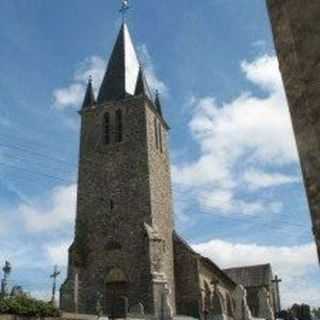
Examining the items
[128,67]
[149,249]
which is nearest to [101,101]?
[128,67]

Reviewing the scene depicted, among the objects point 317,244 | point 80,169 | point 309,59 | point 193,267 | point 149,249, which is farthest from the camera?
point 80,169

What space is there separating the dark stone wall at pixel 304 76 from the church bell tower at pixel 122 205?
2239 cm

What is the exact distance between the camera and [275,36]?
14.3 feet

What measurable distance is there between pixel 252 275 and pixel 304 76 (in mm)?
51292

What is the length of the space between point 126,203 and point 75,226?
355cm

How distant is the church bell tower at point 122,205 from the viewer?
27.7 metres

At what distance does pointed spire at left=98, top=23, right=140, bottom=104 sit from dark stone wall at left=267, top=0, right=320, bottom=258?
1191 inches

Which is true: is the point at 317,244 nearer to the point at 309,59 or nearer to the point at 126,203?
the point at 309,59

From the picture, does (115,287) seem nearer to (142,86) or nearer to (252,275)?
(142,86)

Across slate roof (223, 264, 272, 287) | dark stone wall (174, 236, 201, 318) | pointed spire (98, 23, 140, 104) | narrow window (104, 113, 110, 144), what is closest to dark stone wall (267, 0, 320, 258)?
dark stone wall (174, 236, 201, 318)

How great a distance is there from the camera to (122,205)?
30234mm

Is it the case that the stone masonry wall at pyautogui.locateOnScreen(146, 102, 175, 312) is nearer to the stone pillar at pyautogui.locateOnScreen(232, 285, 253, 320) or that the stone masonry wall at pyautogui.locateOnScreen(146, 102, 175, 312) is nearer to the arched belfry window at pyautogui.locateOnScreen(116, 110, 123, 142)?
the arched belfry window at pyautogui.locateOnScreen(116, 110, 123, 142)

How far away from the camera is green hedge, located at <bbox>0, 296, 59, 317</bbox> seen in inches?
552

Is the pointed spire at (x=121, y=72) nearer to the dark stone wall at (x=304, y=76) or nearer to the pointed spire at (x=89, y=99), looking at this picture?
the pointed spire at (x=89, y=99)
